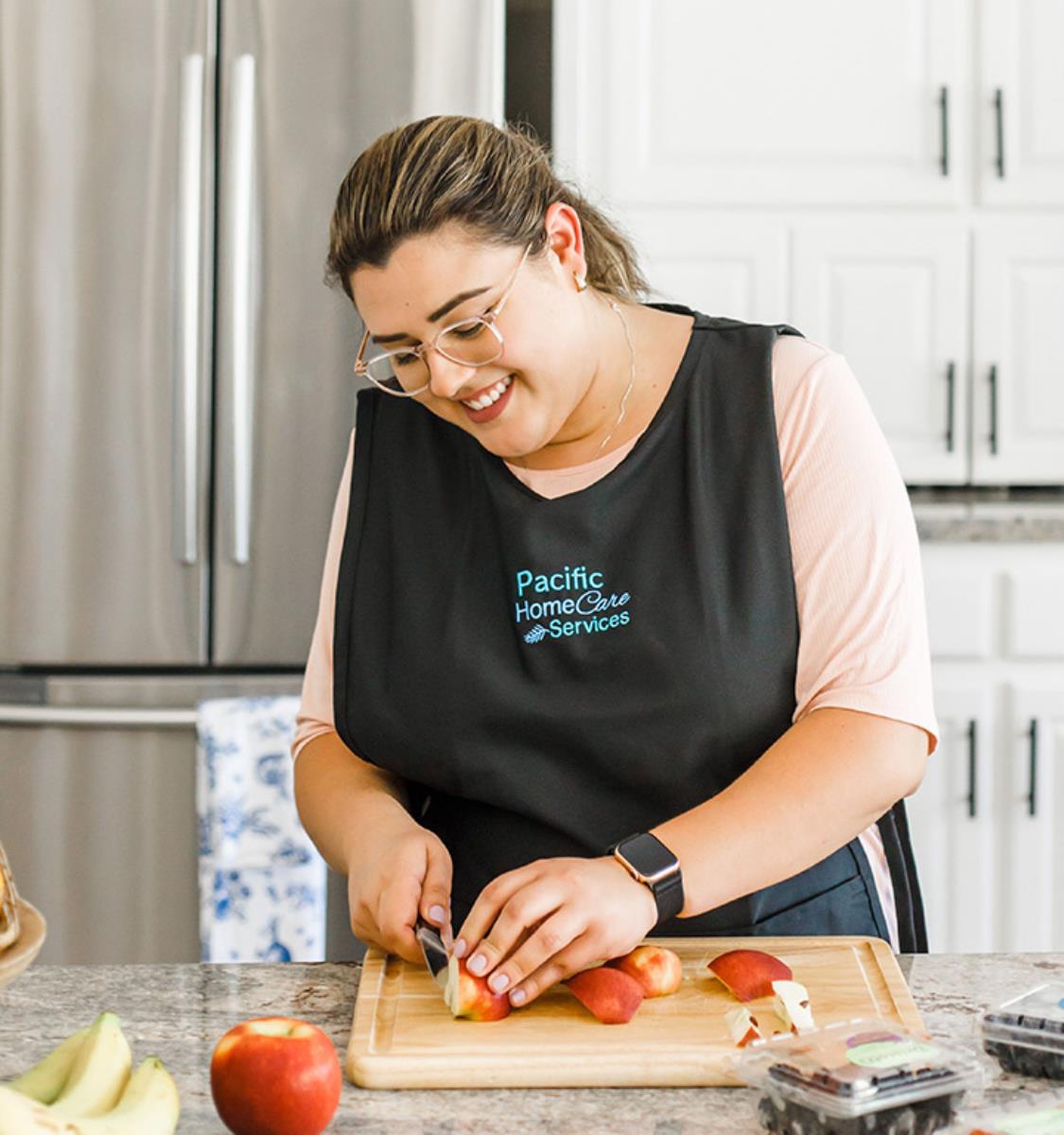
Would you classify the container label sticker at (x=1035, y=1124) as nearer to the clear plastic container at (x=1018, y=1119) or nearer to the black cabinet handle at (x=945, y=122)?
the clear plastic container at (x=1018, y=1119)

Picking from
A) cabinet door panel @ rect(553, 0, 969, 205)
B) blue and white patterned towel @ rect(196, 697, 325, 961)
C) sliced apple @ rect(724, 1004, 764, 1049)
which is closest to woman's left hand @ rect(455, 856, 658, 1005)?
sliced apple @ rect(724, 1004, 764, 1049)

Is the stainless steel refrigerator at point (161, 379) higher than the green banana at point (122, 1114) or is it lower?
higher

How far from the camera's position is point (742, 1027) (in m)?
0.99

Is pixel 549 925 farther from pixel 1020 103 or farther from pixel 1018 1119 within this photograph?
pixel 1020 103

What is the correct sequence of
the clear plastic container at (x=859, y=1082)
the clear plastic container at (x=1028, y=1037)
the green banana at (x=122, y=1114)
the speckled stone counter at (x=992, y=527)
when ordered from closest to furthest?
the green banana at (x=122, y=1114) → the clear plastic container at (x=859, y=1082) → the clear plastic container at (x=1028, y=1037) → the speckled stone counter at (x=992, y=527)

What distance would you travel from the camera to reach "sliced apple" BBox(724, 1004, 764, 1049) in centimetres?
98

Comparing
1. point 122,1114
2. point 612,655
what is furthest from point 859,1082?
point 612,655

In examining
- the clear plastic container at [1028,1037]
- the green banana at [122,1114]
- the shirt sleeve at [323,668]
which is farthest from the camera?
the shirt sleeve at [323,668]

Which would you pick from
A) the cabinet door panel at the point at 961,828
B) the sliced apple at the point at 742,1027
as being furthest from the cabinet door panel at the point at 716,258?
the sliced apple at the point at 742,1027

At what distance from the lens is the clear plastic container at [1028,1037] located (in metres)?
0.94

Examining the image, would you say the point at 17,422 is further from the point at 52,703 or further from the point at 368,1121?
the point at 368,1121

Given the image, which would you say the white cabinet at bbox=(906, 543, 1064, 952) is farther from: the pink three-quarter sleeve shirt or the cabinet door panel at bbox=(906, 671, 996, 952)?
the pink three-quarter sleeve shirt

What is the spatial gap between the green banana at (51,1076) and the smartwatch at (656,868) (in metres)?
0.43

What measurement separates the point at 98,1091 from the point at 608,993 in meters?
0.36
